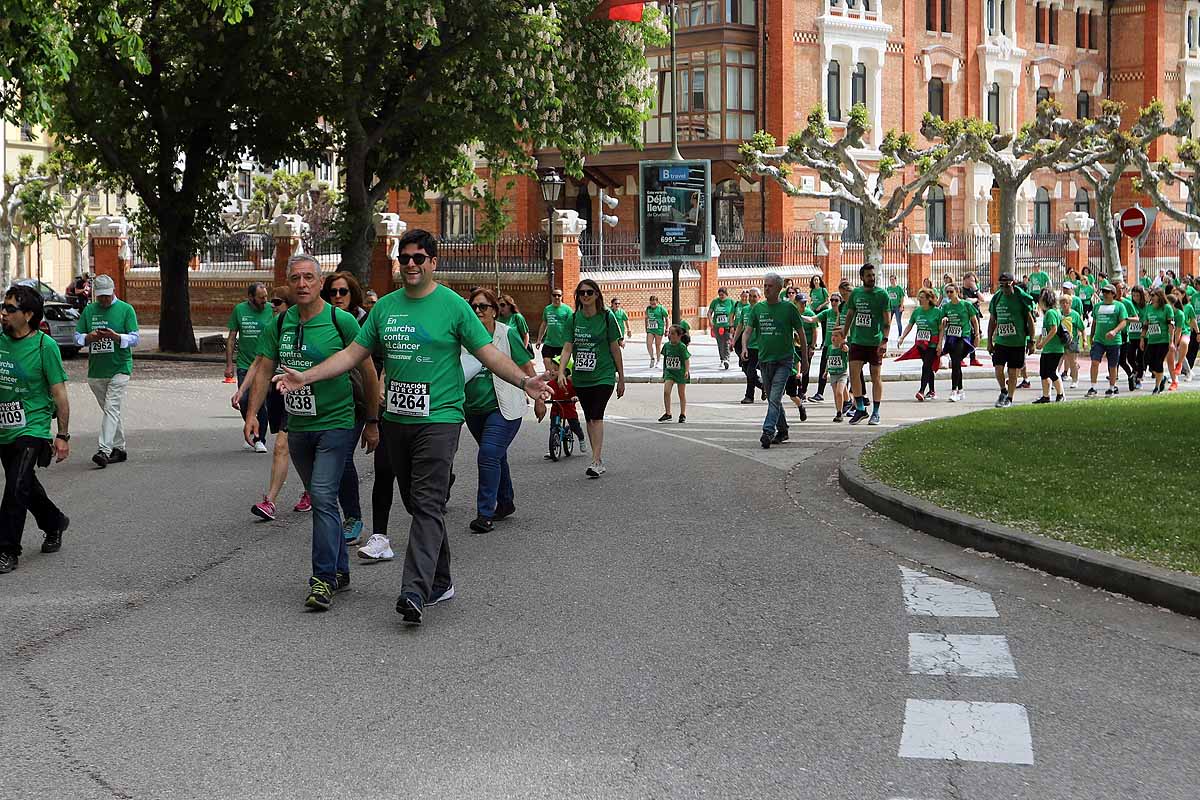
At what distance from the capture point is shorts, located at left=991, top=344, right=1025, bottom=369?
70.8 feet

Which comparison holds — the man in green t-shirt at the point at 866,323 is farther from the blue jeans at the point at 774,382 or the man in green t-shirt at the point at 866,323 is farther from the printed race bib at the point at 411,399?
the printed race bib at the point at 411,399

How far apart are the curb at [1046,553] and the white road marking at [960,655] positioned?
1209mm

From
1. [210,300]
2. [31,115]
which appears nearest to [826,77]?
[210,300]

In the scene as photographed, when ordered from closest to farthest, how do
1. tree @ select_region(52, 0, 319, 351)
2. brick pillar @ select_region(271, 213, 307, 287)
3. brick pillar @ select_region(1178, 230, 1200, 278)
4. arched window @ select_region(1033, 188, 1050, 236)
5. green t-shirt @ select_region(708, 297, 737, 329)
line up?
tree @ select_region(52, 0, 319, 351) → green t-shirt @ select_region(708, 297, 737, 329) → brick pillar @ select_region(271, 213, 307, 287) → brick pillar @ select_region(1178, 230, 1200, 278) → arched window @ select_region(1033, 188, 1050, 236)

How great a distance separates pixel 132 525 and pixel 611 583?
4038 mm

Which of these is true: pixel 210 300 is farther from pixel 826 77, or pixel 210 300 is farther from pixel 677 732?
pixel 677 732

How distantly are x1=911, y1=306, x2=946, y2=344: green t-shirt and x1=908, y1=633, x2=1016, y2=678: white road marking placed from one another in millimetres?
15752

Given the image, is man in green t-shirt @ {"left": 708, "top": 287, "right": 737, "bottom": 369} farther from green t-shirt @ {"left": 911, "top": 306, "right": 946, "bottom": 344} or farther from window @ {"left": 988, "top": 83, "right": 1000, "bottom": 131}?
window @ {"left": 988, "top": 83, "right": 1000, "bottom": 131}

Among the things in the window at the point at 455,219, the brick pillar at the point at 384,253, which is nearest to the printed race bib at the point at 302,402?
the brick pillar at the point at 384,253

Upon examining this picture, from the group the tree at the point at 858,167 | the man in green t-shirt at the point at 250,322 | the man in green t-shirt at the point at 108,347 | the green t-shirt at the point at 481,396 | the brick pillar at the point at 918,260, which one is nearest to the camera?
the green t-shirt at the point at 481,396

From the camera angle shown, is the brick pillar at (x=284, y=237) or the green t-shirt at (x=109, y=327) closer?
the green t-shirt at (x=109, y=327)

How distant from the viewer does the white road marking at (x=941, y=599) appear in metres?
8.23

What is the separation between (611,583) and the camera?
894 centimetres

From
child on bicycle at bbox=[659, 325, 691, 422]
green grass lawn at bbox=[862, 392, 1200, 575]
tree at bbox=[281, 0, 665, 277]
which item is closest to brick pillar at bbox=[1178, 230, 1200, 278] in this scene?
tree at bbox=[281, 0, 665, 277]
